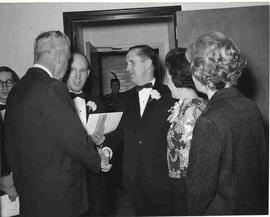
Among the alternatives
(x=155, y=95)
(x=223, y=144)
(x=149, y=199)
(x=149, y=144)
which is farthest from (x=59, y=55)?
(x=149, y=199)

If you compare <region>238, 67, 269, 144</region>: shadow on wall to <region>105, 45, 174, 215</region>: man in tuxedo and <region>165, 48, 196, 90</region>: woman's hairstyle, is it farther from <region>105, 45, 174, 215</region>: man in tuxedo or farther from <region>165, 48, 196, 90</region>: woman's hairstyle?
<region>165, 48, 196, 90</region>: woman's hairstyle

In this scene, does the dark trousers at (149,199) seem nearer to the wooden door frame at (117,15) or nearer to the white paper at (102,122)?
the white paper at (102,122)

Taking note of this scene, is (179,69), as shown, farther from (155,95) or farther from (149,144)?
(149,144)

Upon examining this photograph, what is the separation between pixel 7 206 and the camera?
2.27 metres

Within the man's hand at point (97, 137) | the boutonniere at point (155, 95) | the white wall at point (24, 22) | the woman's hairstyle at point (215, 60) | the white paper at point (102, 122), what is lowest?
the man's hand at point (97, 137)

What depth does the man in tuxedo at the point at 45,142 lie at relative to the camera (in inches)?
73.7

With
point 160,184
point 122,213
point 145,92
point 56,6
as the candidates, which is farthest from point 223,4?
point 122,213

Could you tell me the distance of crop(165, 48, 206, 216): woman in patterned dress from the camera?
6.51 feet

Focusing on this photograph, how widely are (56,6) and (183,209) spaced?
306cm

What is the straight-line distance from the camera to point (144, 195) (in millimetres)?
2787

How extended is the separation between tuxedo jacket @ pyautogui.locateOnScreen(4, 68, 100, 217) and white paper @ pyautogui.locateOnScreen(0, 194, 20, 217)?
0.31 metres

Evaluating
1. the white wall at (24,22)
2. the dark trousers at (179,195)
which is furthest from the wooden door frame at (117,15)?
the dark trousers at (179,195)

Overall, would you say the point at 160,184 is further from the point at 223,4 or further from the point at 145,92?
the point at 223,4

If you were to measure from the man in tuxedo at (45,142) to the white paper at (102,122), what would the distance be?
1.38 ft
